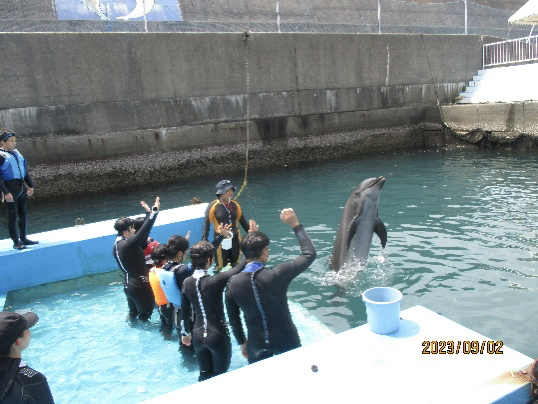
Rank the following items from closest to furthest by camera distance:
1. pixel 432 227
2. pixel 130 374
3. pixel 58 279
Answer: pixel 130 374
pixel 58 279
pixel 432 227

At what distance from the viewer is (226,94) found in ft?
53.1

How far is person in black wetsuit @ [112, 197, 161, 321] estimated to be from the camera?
511 cm

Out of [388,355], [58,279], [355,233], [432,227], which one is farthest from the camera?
[432,227]

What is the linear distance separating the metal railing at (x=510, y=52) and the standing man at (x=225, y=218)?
690 inches

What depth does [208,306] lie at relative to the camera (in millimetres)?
3881

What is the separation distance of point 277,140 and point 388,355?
14.4 meters

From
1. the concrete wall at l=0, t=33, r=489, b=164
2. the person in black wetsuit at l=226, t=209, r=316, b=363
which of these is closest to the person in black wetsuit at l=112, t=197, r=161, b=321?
the person in black wetsuit at l=226, t=209, r=316, b=363

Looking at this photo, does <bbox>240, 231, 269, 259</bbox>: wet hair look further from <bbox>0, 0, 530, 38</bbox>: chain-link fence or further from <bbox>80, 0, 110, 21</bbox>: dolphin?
<bbox>80, 0, 110, 21</bbox>: dolphin

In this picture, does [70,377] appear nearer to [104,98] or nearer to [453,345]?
[453,345]

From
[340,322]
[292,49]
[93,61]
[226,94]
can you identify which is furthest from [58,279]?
[292,49]

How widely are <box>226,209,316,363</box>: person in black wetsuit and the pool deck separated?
441mm

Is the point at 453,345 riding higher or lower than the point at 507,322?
higher
